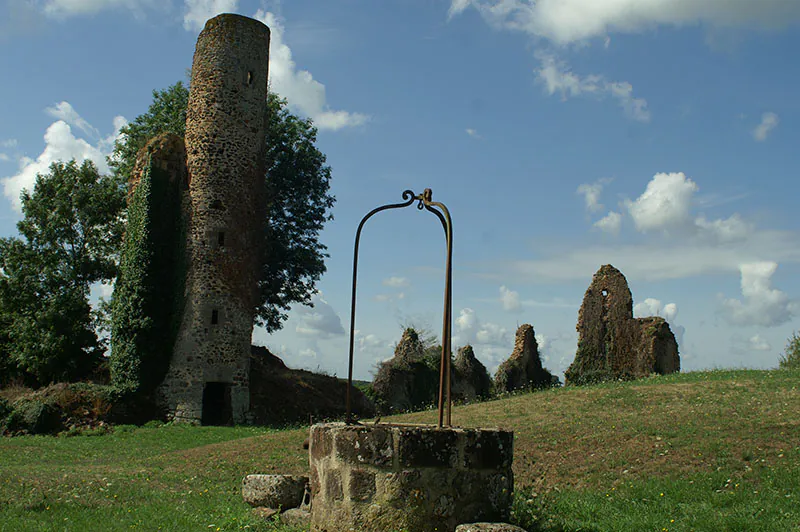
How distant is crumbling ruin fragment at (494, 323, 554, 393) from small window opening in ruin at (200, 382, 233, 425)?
1054 centimetres

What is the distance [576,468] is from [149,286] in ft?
55.2

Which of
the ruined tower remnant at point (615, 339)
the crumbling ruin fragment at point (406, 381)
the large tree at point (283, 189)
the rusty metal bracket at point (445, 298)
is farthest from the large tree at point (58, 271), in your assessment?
the rusty metal bracket at point (445, 298)

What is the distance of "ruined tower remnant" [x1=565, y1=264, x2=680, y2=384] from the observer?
83.7ft

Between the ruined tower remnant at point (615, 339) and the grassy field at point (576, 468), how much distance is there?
22.3 feet

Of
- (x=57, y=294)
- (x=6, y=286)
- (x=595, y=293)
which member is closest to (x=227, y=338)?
(x=57, y=294)

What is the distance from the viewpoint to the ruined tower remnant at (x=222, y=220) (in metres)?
23.5

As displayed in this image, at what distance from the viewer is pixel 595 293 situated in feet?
87.7

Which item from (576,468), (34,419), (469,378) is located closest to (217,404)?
(34,419)

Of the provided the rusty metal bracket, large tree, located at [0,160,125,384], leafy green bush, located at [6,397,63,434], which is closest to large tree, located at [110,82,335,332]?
large tree, located at [0,160,125,384]

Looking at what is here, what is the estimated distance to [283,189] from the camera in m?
29.7

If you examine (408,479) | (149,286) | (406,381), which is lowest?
(408,479)

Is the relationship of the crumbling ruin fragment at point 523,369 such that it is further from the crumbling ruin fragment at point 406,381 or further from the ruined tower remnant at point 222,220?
the ruined tower remnant at point 222,220

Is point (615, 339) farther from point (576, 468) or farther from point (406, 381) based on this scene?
point (576, 468)

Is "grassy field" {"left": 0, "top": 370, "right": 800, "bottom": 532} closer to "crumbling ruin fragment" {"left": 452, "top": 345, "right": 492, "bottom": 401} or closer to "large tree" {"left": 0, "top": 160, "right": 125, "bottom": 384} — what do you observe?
"large tree" {"left": 0, "top": 160, "right": 125, "bottom": 384}
